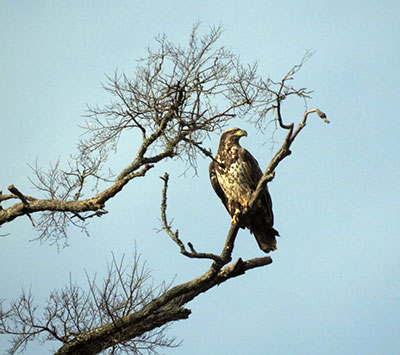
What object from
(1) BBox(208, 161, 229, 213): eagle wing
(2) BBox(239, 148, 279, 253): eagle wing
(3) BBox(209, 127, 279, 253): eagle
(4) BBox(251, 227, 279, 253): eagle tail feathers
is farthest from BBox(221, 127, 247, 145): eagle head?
(4) BBox(251, 227, 279, 253): eagle tail feathers

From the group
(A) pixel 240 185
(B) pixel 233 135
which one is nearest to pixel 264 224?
(A) pixel 240 185

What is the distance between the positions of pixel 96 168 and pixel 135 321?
2.80 m

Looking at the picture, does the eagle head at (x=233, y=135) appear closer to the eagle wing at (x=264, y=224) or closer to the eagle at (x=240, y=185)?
the eagle at (x=240, y=185)

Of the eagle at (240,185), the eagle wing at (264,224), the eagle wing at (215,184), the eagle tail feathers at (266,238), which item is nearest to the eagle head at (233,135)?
the eagle at (240,185)

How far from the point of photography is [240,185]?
33.1ft

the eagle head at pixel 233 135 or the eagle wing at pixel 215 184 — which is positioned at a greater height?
the eagle head at pixel 233 135

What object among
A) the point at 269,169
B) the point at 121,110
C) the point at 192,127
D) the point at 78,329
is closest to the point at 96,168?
the point at 121,110

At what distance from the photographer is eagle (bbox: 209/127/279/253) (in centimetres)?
968

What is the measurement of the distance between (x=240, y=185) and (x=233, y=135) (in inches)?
40.5

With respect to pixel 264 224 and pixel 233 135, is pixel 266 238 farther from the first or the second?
pixel 233 135

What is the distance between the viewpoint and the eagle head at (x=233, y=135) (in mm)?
10633

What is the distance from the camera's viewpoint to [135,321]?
336 inches

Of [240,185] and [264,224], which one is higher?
[240,185]

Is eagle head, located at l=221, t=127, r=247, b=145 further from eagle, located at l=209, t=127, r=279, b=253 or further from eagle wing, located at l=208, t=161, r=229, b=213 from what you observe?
eagle wing, located at l=208, t=161, r=229, b=213
